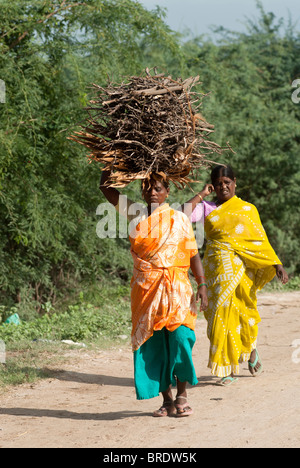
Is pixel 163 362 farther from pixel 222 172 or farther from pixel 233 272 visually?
pixel 222 172

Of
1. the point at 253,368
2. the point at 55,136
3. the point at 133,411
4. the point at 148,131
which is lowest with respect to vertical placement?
the point at 133,411

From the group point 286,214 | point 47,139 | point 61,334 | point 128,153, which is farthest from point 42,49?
point 286,214

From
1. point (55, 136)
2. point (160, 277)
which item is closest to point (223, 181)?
point (160, 277)

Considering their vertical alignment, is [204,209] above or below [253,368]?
above

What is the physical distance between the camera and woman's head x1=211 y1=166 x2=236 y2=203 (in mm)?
5891

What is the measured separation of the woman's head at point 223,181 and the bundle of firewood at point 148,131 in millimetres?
1069

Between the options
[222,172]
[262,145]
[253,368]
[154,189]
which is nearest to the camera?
[154,189]

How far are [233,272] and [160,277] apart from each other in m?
1.30

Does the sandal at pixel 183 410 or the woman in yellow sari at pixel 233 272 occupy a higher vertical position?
the woman in yellow sari at pixel 233 272

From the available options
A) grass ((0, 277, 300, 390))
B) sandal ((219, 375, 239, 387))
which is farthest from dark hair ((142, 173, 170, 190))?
grass ((0, 277, 300, 390))

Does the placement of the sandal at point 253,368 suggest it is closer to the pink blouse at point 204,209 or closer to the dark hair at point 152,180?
the pink blouse at point 204,209

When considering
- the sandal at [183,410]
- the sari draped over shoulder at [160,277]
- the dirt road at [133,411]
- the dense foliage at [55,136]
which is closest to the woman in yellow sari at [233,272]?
the dirt road at [133,411]

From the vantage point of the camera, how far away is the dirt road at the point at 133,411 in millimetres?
4230

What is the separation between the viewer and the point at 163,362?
4.75 metres
